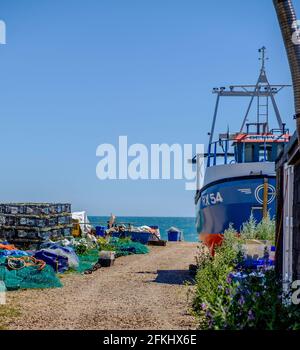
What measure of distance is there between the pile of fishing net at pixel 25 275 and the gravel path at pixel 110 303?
340 millimetres

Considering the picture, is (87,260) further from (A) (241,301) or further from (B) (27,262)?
(A) (241,301)

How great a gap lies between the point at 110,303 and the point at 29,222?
13212 millimetres

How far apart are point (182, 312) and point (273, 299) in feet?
16.2

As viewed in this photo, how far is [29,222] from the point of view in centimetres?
2477

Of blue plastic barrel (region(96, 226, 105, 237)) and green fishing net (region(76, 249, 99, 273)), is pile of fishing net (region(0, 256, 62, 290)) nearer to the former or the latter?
green fishing net (region(76, 249, 99, 273))

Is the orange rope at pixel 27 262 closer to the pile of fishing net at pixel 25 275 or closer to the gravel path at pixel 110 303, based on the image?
the pile of fishing net at pixel 25 275

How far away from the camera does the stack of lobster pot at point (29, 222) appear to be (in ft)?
80.4

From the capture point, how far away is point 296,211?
7.64 meters

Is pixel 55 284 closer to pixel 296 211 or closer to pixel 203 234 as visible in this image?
pixel 203 234

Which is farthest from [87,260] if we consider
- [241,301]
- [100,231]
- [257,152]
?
[100,231]

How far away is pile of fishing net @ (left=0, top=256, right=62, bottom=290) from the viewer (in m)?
14.0

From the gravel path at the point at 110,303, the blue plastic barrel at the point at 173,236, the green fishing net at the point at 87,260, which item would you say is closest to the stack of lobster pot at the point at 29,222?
the green fishing net at the point at 87,260

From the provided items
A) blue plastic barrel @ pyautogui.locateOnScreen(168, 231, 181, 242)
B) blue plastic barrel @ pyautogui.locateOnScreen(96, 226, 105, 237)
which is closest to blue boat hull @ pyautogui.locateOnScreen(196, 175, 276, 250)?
blue plastic barrel @ pyautogui.locateOnScreen(96, 226, 105, 237)

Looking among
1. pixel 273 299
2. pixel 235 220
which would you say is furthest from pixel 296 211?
pixel 235 220
